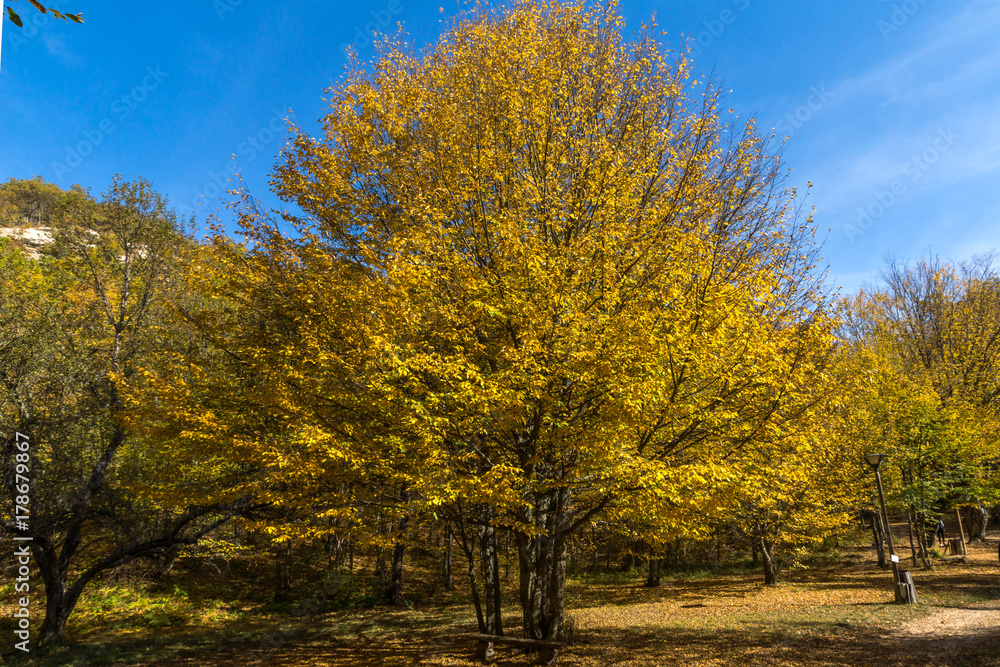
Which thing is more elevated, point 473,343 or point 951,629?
point 473,343

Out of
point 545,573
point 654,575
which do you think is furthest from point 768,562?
point 545,573

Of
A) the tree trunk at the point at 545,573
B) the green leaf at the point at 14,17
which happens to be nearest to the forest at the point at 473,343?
the tree trunk at the point at 545,573

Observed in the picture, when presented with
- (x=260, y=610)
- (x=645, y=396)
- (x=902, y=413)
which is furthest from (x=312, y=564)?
(x=902, y=413)

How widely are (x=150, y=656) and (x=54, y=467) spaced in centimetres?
508

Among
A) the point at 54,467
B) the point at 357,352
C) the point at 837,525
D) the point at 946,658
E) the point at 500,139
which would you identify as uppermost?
the point at 500,139

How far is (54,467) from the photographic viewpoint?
463 inches

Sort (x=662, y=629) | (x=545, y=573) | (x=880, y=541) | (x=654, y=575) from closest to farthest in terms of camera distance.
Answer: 1. (x=545, y=573)
2. (x=662, y=629)
3. (x=654, y=575)
4. (x=880, y=541)

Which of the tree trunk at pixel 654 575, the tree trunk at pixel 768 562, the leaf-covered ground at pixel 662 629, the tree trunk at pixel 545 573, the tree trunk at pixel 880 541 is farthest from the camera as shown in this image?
the tree trunk at pixel 880 541

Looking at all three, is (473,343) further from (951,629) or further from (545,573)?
(951,629)

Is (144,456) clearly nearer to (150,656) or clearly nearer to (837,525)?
(150,656)

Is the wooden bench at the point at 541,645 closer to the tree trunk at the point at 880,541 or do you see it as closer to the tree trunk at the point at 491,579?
the tree trunk at the point at 491,579

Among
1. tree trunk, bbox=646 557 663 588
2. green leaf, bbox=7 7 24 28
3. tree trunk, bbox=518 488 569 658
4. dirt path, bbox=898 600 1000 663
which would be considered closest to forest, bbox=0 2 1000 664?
tree trunk, bbox=518 488 569 658

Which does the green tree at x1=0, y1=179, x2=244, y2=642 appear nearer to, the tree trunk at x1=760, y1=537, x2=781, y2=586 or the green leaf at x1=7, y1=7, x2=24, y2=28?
the green leaf at x1=7, y1=7, x2=24, y2=28

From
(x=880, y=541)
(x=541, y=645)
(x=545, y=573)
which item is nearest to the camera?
(x=541, y=645)
